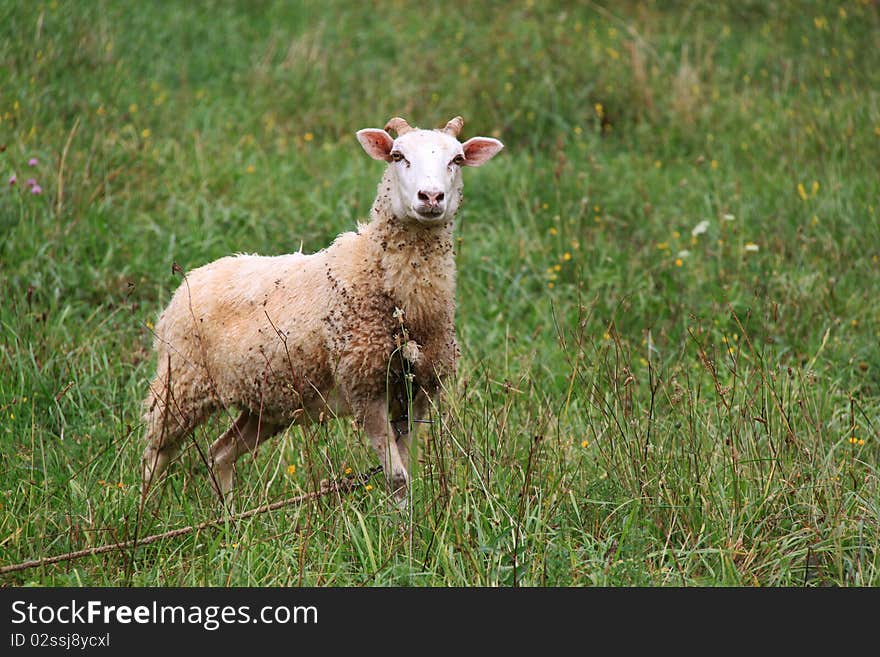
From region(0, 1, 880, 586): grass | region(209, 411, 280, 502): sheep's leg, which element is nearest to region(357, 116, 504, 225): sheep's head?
region(0, 1, 880, 586): grass

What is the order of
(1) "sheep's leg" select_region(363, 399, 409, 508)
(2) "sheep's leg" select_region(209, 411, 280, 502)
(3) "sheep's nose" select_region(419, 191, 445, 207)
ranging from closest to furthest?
(3) "sheep's nose" select_region(419, 191, 445, 207), (1) "sheep's leg" select_region(363, 399, 409, 508), (2) "sheep's leg" select_region(209, 411, 280, 502)

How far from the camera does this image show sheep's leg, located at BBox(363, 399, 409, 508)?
4.14 meters

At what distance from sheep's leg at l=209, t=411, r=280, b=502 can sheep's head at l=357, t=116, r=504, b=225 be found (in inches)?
51.1

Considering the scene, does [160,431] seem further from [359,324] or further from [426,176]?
[426,176]

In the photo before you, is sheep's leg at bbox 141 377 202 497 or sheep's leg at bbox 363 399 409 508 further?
sheep's leg at bbox 141 377 202 497

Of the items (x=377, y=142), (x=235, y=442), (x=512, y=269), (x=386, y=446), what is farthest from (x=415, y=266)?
(x=512, y=269)

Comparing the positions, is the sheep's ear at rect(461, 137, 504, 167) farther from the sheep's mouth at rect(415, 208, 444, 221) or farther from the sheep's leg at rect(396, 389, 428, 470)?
the sheep's leg at rect(396, 389, 428, 470)

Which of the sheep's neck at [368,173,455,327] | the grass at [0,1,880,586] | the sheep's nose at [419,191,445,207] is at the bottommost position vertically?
the grass at [0,1,880,586]

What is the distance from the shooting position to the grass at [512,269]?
383cm

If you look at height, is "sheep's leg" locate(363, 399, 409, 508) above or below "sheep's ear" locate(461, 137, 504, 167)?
below

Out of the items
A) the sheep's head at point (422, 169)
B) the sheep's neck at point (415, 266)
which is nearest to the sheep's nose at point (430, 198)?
the sheep's head at point (422, 169)

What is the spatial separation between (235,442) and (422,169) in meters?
1.65

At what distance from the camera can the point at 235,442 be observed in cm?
504

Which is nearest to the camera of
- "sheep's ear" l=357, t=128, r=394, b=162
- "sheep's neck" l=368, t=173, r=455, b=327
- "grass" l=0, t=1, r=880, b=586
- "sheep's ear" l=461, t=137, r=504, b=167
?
"grass" l=0, t=1, r=880, b=586
